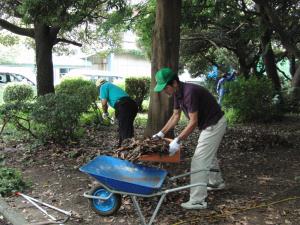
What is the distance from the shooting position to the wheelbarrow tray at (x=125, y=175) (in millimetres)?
4953

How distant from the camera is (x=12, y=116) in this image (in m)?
9.77

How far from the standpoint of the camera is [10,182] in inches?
274

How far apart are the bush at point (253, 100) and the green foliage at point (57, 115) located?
19.9 feet

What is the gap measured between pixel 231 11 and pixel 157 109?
796 centimetres

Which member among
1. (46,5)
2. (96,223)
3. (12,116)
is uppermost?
(46,5)

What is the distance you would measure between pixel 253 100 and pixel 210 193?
8.04 m

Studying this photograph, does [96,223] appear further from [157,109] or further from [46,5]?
[46,5]

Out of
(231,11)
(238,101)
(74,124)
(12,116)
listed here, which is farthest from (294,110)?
(12,116)

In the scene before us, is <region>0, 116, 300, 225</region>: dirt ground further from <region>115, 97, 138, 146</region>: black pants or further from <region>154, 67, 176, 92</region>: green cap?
<region>154, 67, 176, 92</region>: green cap

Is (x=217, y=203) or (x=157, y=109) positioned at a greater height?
(x=157, y=109)

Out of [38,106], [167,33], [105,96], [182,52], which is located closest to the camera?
[167,33]

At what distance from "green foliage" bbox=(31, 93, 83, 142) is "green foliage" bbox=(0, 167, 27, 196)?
84.1 inches

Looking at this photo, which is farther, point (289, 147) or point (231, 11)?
point (231, 11)

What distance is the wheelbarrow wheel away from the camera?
554 centimetres
